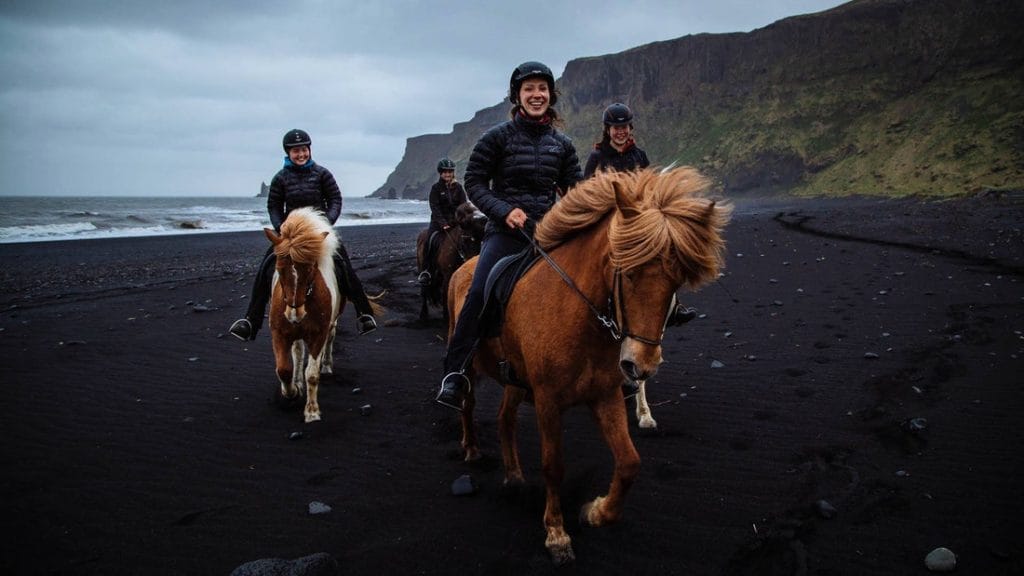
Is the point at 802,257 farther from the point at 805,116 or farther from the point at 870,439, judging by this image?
the point at 805,116

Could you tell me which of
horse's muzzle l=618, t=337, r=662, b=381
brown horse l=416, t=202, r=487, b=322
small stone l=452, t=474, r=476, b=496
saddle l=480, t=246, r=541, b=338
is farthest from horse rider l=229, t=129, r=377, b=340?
horse's muzzle l=618, t=337, r=662, b=381

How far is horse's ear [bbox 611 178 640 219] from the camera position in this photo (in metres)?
2.69

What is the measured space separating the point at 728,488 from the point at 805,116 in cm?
9155

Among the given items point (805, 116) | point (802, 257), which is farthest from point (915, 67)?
point (802, 257)

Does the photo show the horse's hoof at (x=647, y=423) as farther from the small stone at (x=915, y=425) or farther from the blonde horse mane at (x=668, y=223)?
the blonde horse mane at (x=668, y=223)

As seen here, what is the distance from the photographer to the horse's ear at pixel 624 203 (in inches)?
106

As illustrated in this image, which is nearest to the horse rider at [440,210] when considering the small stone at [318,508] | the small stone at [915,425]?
the small stone at [318,508]

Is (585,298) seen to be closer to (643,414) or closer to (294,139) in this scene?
(643,414)

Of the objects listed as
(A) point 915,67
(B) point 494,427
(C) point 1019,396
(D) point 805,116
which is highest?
(A) point 915,67

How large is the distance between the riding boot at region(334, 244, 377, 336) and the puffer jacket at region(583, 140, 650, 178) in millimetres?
3515

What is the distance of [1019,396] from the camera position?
199 inches

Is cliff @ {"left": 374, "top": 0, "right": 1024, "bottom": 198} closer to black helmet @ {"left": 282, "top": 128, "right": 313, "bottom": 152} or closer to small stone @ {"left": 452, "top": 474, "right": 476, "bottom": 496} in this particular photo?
black helmet @ {"left": 282, "top": 128, "right": 313, "bottom": 152}

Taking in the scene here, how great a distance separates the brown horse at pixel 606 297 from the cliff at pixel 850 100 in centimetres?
4457

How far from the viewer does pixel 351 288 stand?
6.71m
